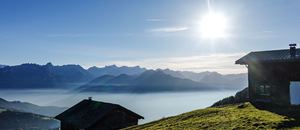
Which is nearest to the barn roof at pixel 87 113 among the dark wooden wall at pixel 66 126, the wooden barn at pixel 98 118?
the wooden barn at pixel 98 118

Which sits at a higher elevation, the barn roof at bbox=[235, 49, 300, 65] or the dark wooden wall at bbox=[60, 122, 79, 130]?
the barn roof at bbox=[235, 49, 300, 65]

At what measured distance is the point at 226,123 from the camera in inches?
1130

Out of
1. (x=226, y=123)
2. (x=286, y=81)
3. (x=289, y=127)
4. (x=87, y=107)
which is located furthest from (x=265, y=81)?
(x=87, y=107)

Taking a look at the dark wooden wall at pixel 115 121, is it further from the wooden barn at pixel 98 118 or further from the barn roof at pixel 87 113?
the barn roof at pixel 87 113

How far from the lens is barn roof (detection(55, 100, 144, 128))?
158ft

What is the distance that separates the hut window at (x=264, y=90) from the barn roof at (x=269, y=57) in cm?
358

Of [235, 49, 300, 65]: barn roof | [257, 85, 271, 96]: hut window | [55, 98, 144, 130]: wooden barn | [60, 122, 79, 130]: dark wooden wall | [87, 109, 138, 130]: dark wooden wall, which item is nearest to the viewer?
[235, 49, 300, 65]: barn roof

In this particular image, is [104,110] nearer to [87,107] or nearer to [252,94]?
[87,107]

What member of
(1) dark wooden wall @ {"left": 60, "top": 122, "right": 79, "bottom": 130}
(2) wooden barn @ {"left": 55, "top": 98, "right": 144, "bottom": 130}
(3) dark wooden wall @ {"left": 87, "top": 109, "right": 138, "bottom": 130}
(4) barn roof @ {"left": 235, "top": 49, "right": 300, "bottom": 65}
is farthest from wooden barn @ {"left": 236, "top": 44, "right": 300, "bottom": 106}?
(1) dark wooden wall @ {"left": 60, "top": 122, "right": 79, "bottom": 130}

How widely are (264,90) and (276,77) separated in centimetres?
252

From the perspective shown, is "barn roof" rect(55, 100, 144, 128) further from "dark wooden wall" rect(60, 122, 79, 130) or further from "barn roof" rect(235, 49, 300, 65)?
"barn roof" rect(235, 49, 300, 65)

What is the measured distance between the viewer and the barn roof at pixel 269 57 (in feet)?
134

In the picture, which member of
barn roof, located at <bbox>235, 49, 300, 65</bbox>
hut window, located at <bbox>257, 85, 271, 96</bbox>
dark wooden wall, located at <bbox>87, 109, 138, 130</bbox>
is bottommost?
dark wooden wall, located at <bbox>87, 109, 138, 130</bbox>

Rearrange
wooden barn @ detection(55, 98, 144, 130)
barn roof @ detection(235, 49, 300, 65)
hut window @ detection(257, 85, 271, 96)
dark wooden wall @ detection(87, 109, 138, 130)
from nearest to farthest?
barn roof @ detection(235, 49, 300, 65) → hut window @ detection(257, 85, 271, 96) → wooden barn @ detection(55, 98, 144, 130) → dark wooden wall @ detection(87, 109, 138, 130)
